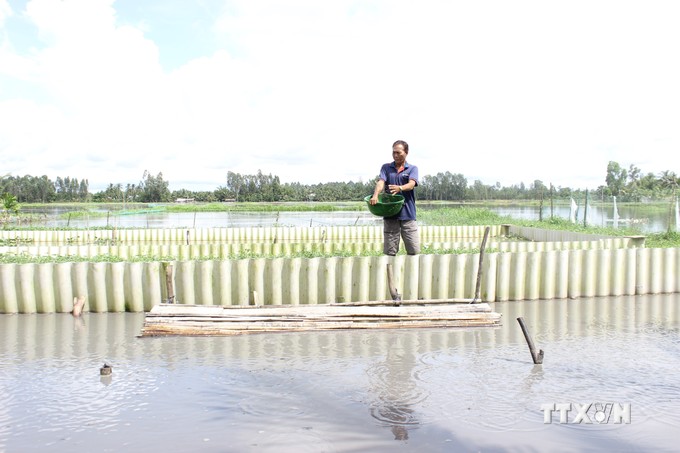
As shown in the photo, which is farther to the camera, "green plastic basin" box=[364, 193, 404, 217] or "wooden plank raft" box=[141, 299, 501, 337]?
"green plastic basin" box=[364, 193, 404, 217]

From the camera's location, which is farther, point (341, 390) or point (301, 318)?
point (301, 318)

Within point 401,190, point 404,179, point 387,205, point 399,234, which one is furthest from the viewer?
point 399,234

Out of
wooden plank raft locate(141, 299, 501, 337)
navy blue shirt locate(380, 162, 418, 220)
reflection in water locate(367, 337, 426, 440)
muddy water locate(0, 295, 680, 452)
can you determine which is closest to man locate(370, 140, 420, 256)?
navy blue shirt locate(380, 162, 418, 220)

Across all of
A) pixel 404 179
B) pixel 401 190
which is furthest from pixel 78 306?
pixel 404 179

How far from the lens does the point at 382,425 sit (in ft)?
14.8

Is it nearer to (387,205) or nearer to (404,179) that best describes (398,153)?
(404,179)

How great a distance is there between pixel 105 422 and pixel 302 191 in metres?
116

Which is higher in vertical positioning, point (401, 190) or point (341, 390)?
point (401, 190)

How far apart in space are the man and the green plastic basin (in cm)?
10

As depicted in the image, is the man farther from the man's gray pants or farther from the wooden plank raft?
the wooden plank raft

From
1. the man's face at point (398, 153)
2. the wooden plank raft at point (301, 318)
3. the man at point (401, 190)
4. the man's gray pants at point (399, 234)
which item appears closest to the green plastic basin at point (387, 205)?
the man at point (401, 190)

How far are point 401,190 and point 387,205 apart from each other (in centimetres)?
31

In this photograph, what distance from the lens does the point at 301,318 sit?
7551 millimetres

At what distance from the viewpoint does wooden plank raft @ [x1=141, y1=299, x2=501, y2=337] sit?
7.34m
